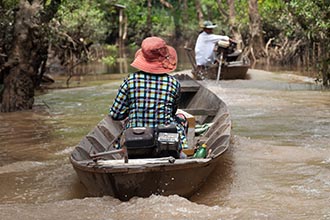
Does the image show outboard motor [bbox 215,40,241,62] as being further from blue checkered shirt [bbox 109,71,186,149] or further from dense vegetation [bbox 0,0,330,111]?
blue checkered shirt [bbox 109,71,186,149]

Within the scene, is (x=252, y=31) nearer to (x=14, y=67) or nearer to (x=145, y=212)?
(x=14, y=67)

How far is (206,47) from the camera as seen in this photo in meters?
15.7

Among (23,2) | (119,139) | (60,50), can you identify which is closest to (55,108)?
(23,2)

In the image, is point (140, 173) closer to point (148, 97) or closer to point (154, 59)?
point (148, 97)

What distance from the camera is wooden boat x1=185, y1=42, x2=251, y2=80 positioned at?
15828 millimetres

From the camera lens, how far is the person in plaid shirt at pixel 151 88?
5641 mm

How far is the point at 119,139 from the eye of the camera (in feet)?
20.1

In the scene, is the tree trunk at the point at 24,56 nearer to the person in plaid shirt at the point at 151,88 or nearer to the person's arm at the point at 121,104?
the person's arm at the point at 121,104

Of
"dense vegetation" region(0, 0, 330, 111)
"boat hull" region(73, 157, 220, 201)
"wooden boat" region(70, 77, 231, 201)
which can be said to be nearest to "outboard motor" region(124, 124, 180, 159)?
"wooden boat" region(70, 77, 231, 201)

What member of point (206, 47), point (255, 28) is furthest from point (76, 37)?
point (255, 28)

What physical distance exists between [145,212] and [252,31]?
20.4 m

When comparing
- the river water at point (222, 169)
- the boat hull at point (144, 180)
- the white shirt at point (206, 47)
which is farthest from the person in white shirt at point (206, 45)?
the boat hull at point (144, 180)

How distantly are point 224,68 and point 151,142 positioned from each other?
1105cm


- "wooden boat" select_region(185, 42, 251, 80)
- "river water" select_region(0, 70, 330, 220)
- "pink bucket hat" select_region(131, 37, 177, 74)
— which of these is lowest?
"river water" select_region(0, 70, 330, 220)
